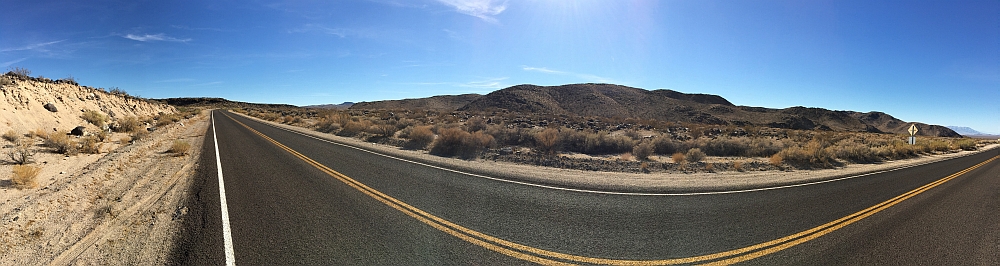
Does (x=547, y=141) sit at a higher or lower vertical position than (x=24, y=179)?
higher

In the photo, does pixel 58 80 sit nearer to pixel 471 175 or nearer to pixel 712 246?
pixel 471 175

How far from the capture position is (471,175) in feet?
31.1

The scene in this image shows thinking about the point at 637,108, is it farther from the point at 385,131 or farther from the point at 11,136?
the point at 11,136

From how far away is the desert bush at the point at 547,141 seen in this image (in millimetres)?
→ 16000

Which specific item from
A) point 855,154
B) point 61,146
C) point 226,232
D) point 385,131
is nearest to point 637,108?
point 855,154

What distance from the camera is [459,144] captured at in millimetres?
15312

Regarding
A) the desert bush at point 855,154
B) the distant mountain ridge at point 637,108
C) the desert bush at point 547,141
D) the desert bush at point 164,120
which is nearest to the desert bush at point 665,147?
the desert bush at point 547,141

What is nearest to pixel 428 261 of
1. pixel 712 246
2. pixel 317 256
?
pixel 317 256

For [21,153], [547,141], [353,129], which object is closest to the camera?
[21,153]

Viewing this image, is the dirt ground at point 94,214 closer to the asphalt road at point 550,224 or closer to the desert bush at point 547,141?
the asphalt road at point 550,224

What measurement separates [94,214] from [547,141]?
45.0 feet

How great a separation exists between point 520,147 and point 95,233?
542 inches

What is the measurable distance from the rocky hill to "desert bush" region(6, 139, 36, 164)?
2.41 m

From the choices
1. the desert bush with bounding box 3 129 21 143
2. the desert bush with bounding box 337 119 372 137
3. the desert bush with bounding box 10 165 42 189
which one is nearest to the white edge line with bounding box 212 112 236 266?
the desert bush with bounding box 10 165 42 189
